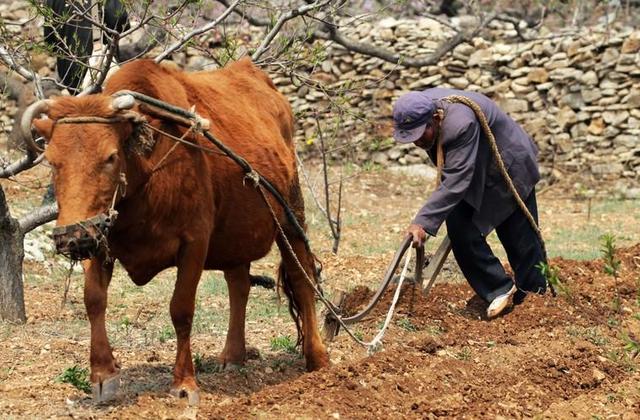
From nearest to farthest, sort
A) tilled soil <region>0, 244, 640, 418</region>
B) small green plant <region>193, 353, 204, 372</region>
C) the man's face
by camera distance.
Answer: tilled soil <region>0, 244, 640, 418</region> → small green plant <region>193, 353, 204, 372</region> → the man's face

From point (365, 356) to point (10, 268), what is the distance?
8.84ft

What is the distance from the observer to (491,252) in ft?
27.9

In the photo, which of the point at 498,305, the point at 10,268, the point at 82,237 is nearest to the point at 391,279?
the point at 498,305

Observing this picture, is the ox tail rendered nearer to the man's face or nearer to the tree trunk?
the man's face

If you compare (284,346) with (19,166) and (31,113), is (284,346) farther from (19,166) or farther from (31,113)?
(31,113)

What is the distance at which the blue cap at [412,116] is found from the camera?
23.9 ft

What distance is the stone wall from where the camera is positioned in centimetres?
1861

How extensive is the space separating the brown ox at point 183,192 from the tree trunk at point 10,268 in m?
1.73

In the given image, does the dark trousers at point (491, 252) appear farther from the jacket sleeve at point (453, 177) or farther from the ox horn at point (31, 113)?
the ox horn at point (31, 113)

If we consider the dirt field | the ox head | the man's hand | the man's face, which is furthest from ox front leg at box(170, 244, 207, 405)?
the man's face

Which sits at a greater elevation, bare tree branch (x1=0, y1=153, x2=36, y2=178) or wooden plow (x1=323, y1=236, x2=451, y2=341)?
bare tree branch (x1=0, y1=153, x2=36, y2=178)

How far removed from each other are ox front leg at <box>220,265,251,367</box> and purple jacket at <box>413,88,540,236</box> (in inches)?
48.8

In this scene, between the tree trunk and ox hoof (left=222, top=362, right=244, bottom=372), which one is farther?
the tree trunk

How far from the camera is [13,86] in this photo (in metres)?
15.6
